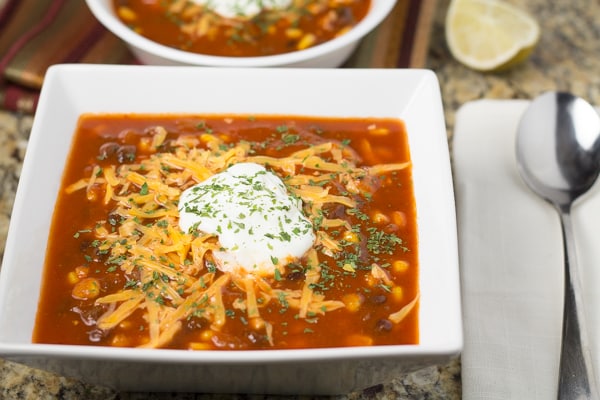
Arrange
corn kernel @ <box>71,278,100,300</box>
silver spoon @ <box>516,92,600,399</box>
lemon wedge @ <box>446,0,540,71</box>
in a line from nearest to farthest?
corn kernel @ <box>71,278,100,300</box> → silver spoon @ <box>516,92,600,399</box> → lemon wedge @ <box>446,0,540,71</box>

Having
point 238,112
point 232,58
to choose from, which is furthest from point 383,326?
point 232,58

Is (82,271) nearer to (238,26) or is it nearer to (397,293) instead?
(397,293)

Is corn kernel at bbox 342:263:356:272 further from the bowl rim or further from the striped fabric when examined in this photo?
the striped fabric

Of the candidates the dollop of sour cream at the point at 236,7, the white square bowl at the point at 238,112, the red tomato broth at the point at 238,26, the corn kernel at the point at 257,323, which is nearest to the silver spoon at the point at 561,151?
the white square bowl at the point at 238,112

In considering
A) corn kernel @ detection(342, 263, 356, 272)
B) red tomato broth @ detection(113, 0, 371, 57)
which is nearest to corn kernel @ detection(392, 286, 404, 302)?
corn kernel @ detection(342, 263, 356, 272)

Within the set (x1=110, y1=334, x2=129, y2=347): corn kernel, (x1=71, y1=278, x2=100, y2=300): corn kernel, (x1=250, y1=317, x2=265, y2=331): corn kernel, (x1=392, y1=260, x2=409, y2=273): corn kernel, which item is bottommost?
(x1=110, y1=334, x2=129, y2=347): corn kernel
